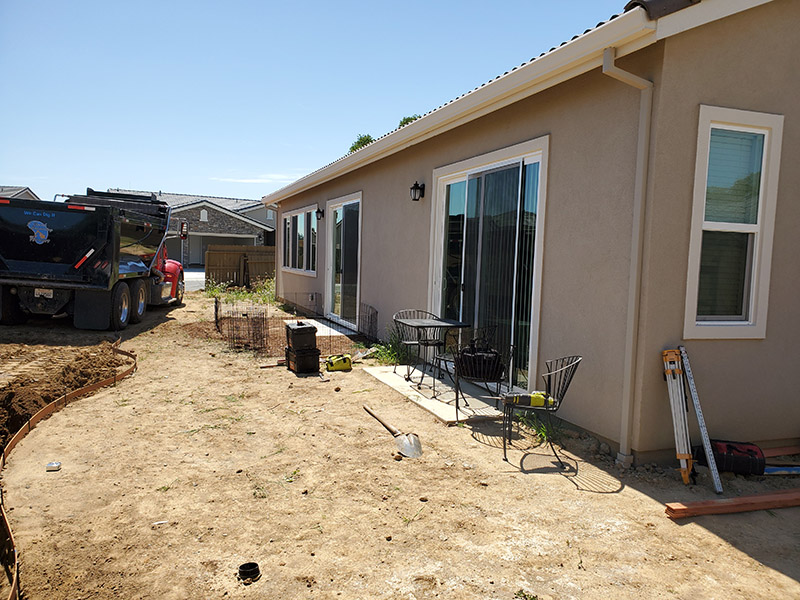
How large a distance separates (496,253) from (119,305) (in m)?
6.97

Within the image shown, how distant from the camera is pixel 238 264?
19844 mm

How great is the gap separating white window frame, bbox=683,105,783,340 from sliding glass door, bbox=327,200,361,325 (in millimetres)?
6550

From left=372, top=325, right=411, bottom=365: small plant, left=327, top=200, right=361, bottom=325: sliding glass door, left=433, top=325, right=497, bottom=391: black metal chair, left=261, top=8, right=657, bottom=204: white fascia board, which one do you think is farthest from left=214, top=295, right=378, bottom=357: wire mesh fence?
left=261, top=8, right=657, bottom=204: white fascia board

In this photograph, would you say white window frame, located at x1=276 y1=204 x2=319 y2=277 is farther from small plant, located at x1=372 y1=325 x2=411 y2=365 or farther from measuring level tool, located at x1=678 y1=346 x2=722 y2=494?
measuring level tool, located at x1=678 y1=346 x2=722 y2=494

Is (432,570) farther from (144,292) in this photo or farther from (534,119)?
(144,292)

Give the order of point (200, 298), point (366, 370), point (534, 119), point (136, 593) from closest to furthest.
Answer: point (136, 593) < point (534, 119) < point (366, 370) < point (200, 298)

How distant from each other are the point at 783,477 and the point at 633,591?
224cm

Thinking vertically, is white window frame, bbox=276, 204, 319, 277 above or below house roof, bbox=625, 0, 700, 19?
below

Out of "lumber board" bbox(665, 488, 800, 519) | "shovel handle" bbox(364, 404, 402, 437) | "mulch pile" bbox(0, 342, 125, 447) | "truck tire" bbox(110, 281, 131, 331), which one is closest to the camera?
"lumber board" bbox(665, 488, 800, 519)

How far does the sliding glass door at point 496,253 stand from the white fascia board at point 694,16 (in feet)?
5.67

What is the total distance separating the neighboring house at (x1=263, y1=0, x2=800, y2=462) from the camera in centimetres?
374

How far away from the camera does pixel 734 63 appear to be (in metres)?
3.87

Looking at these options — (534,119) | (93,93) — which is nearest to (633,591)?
(534,119)

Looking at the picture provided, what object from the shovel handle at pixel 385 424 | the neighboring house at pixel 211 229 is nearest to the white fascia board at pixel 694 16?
the shovel handle at pixel 385 424
